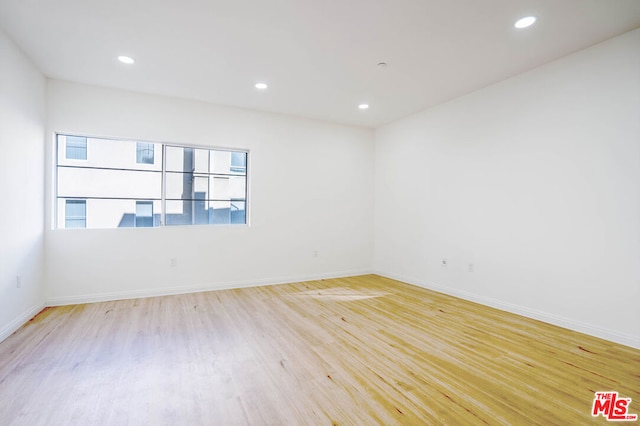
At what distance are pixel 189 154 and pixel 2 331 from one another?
106 inches

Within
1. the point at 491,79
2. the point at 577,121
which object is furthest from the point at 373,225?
the point at 577,121

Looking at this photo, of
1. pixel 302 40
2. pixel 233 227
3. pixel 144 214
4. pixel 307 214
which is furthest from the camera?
pixel 307 214

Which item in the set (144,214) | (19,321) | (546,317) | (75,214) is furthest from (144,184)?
(546,317)

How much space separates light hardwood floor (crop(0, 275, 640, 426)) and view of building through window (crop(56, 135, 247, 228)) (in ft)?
3.87

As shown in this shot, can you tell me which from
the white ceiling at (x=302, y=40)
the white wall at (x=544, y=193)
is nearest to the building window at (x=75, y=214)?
the white ceiling at (x=302, y=40)

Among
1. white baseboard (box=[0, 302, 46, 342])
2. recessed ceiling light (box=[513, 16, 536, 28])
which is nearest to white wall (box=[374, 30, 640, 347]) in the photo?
recessed ceiling light (box=[513, 16, 536, 28])

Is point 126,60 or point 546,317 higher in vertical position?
point 126,60

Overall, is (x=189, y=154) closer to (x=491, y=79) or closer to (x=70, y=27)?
(x=70, y=27)

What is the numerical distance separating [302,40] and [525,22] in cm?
186

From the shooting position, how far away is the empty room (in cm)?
203

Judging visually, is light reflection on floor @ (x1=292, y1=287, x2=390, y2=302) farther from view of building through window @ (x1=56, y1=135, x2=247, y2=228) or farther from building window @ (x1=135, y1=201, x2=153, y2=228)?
building window @ (x1=135, y1=201, x2=153, y2=228)

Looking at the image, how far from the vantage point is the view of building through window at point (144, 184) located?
3.74 meters

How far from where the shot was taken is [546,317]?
317 cm

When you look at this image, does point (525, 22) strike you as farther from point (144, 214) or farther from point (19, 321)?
point (19, 321)
